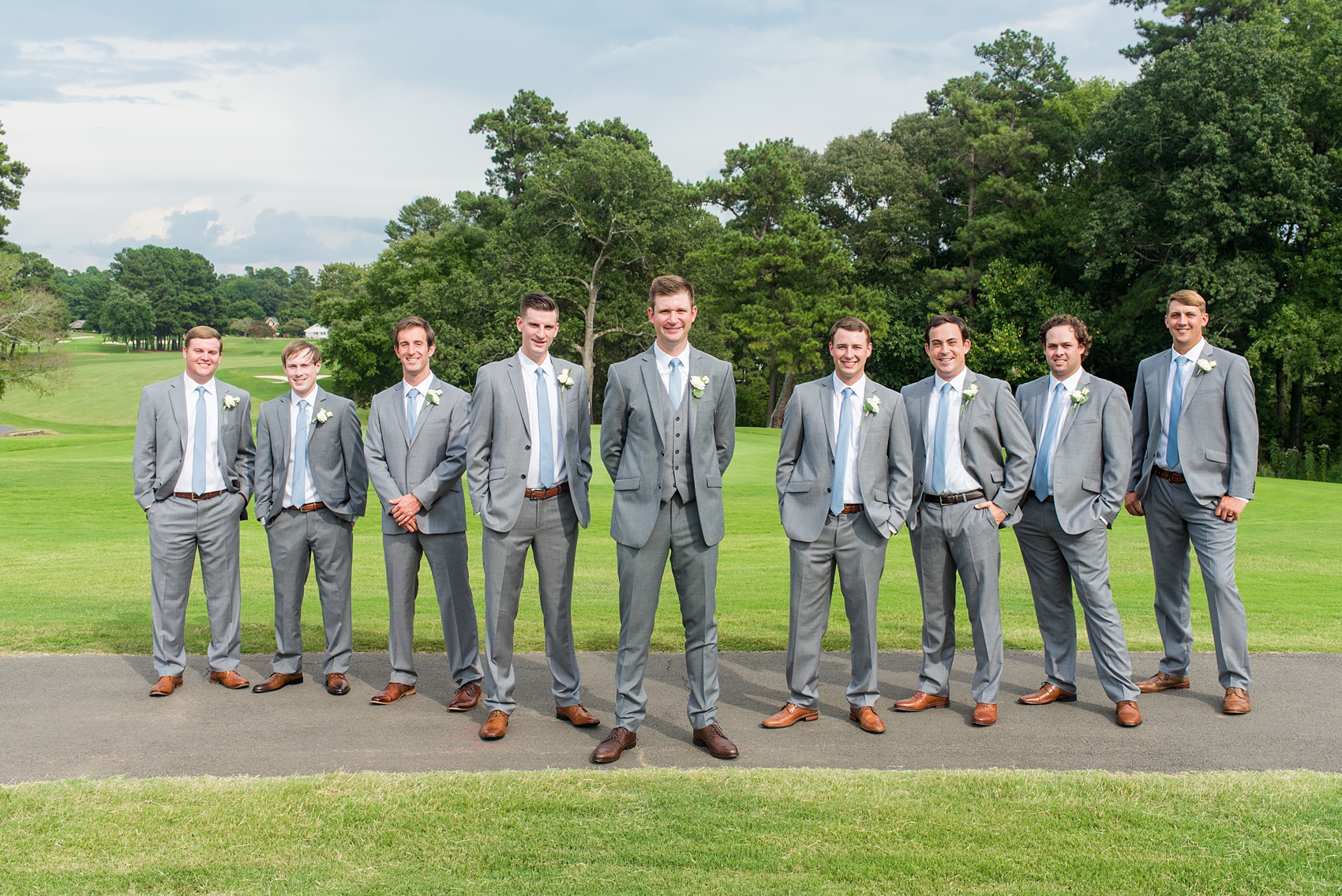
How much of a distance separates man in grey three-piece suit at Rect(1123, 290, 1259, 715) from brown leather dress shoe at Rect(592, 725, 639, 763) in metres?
3.37

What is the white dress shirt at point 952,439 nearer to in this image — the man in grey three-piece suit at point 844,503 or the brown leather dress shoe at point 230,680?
the man in grey three-piece suit at point 844,503

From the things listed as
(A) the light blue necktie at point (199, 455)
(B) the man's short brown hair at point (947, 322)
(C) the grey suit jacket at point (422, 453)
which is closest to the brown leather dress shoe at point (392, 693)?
(C) the grey suit jacket at point (422, 453)

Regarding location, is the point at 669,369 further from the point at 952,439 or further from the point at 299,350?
the point at 299,350

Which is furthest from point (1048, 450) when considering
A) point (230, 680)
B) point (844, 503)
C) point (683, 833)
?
point (230, 680)

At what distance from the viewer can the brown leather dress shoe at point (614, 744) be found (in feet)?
15.6

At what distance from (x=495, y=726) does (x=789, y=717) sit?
1637 mm

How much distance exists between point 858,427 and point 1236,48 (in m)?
33.3

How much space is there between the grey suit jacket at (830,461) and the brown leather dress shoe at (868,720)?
3.28ft

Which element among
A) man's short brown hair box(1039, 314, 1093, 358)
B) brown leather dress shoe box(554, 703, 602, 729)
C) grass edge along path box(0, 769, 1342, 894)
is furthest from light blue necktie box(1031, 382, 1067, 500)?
brown leather dress shoe box(554, 703, 602, 729)

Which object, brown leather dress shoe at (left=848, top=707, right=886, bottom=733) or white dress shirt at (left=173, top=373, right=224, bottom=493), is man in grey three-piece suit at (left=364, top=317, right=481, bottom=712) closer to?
white dress shirt at (left=173, top=373, right=224, bottom=493)

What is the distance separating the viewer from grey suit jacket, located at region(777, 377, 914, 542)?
5520mm

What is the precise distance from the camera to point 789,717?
5348mm

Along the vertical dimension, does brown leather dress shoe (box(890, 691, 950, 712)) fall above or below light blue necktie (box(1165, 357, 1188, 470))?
below

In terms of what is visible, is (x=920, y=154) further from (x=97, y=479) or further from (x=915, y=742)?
(x=915, y=742)
